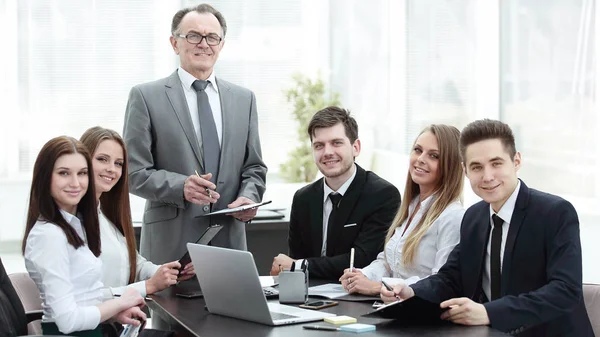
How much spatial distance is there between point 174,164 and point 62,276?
1189mm

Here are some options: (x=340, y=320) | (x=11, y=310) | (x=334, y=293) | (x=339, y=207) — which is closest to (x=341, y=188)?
(x=339, y=207)

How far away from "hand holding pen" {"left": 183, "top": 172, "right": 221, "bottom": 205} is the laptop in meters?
0.72

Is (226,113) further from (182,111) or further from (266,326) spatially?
(266,326)

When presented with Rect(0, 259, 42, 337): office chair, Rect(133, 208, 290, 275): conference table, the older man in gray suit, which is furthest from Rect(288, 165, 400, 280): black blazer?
Rect(133, 208, 290, 275): conference table

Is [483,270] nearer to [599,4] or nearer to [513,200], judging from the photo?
[513,200]

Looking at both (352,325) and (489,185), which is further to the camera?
(489,185)

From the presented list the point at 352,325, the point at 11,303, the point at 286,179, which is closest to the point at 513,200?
the point at 352,325

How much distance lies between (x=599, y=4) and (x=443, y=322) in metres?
2.39

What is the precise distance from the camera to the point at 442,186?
129 inches

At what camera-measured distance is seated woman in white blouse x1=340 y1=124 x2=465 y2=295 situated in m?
3.13

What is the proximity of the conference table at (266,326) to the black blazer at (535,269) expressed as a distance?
169 mm

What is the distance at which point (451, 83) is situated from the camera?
6180 millimetres

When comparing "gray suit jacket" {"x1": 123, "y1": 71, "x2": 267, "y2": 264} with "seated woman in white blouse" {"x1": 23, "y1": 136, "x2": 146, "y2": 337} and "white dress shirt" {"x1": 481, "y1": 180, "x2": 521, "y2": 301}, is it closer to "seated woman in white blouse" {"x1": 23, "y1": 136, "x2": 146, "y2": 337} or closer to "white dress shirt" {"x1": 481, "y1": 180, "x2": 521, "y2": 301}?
"seated woman in white blouse" {"x1": 23, "y1": 136, "x2": 146, "y2": 337}

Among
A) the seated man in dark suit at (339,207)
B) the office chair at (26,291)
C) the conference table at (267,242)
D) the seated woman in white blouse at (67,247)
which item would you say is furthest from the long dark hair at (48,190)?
the conference table at (267,242)
